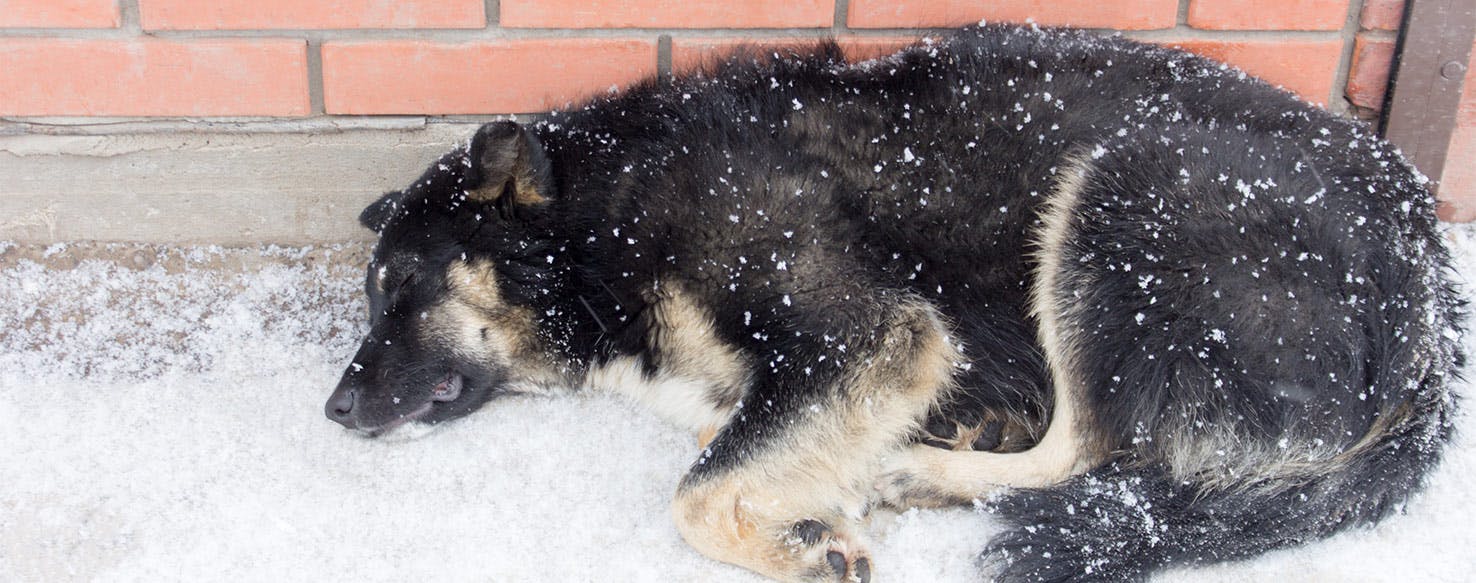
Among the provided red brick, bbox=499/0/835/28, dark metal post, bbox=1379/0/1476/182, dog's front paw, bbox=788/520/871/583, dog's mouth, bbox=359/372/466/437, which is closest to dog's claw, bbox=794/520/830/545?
dog's front paw, bbox=788/520/871/583

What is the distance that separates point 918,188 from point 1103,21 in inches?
43.4

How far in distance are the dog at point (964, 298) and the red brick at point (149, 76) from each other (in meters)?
0.57

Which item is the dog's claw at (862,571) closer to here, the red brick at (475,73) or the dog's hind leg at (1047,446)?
the dog's hind leg at (1047,446)

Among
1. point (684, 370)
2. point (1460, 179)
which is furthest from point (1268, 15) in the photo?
point (684, 370)

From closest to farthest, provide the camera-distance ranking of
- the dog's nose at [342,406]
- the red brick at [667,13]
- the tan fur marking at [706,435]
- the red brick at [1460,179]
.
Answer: the dog's nose at [342,406] < the tan fur marking at [706,435] < the red brick at [667,13] < the red brick at [1460,179]

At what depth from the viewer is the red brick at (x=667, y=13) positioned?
9.78 feet

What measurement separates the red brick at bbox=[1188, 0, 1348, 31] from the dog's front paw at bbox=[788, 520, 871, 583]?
2.05 meters

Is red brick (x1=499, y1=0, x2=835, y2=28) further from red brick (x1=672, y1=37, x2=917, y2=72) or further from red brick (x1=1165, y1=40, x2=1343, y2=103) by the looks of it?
red brick (x1=1165, y1=40, x2=1343, y2=103)

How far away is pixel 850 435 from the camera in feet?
8.19

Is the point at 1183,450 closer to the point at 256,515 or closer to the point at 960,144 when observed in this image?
the point at 960,144

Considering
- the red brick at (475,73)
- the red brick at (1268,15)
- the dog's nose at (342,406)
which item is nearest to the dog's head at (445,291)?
the dog's nose at (342,406)

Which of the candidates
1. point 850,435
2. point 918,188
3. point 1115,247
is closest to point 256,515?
point 850,435

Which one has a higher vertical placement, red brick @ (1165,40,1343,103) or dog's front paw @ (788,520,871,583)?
red brick @ (1165,40,1343,103)

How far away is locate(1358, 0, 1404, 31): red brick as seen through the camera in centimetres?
312
